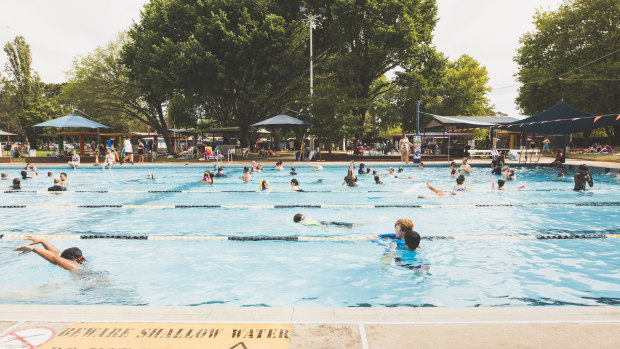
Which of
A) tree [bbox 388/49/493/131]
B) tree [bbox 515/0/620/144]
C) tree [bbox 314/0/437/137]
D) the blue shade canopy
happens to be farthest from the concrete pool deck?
tree [bbox 515/0/620/144]

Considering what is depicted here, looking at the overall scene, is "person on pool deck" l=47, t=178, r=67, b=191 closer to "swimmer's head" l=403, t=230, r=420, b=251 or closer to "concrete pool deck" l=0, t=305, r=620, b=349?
"concrete pool deck" l=0, t=305, r=620, b=349

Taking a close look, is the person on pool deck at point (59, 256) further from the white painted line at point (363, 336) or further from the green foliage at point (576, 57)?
the green foliage at point (576, 57)

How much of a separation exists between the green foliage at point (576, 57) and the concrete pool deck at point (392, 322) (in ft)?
121

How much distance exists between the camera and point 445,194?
47.4 feet

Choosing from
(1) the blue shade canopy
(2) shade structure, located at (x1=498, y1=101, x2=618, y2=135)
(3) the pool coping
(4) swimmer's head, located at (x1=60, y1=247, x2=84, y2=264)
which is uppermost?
(1) the blue shade canopy

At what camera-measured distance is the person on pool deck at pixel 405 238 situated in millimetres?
6445

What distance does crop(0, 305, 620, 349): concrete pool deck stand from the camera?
3037 millimetres

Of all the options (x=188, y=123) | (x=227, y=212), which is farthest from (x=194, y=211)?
(x=188, y=123)

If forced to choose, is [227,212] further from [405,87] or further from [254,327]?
[405,87]

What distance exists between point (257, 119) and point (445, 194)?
993 inches

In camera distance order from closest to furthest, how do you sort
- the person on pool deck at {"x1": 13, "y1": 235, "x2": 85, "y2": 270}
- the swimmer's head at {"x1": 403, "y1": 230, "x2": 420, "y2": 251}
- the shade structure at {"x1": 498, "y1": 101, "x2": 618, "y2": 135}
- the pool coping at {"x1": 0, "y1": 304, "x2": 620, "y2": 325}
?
1. the pool coping at {"x1": 0, "y1": 304, "x2": 620, "y2": 325}
2. the person on pool deck at {"x1": 13, "y1": 235, "x2": 85, "y2": 270}
3. the swimmer's head at {"x1": 403, "y1": 230, "x2": 420, "y2": 251}
4. the shade structure at {"x1": 498, "y1": 101, "x2": 618, "y2": 135}

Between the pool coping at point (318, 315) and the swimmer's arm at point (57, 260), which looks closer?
the pool coping at point (318, 315)

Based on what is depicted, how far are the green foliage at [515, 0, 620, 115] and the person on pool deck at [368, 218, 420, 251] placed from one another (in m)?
34.3

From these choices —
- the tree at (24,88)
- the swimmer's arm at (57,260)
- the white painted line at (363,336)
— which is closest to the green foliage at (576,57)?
the white painted line at (363,336)
